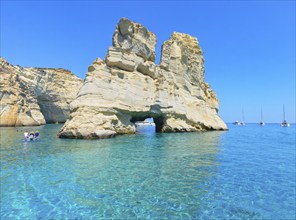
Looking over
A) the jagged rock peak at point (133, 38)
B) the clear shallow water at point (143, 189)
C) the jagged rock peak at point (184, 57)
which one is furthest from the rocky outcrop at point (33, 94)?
the clear shallow water at point (143, 189)

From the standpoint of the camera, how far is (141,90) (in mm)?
35344

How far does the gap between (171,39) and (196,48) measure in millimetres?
7929

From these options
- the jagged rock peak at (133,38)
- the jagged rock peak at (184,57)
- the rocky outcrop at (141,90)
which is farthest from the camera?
the jagged rock peak at (184,57)

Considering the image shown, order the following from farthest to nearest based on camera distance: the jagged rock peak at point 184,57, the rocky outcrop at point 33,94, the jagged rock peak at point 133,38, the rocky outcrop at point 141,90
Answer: the rocky outcrop at point 33,94 → the jagged rock peak at point 184,57 → the jagged rock peak at point 133,38 → the rocky outcrop at point 141,90

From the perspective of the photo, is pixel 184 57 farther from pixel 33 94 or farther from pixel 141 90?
pixel 33 94

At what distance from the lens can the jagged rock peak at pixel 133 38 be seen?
35.6 meters

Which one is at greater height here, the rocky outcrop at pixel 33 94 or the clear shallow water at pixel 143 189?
the rocky outcrop at pixel 33 94

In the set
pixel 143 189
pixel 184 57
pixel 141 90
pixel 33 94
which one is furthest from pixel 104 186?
pixel 33 94

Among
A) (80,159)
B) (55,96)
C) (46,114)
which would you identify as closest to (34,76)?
(55,96)

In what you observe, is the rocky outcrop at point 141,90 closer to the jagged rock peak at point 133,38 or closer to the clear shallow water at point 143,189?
the jagged rock peak at point 133,38

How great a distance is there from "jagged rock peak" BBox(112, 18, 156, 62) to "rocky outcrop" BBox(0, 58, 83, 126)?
34.3 meters

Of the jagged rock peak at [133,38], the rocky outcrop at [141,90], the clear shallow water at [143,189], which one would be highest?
the jagged rock peak at [133,38]

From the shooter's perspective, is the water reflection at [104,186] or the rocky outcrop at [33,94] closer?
the water reflection at [104,186]

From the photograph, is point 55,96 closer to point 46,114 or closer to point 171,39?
point 46,114
